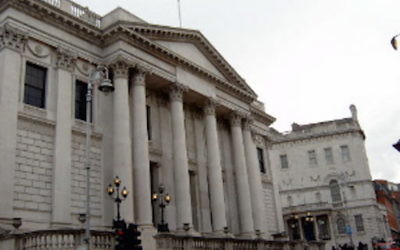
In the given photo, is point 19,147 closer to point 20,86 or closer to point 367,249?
point 20,86

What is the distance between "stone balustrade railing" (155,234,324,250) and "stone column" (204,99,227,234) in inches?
139

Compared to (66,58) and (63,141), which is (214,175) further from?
(66,58)

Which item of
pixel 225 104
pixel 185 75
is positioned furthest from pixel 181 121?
pixel 225 104

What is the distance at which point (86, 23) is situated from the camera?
2956 centimetres

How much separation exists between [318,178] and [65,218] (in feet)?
161

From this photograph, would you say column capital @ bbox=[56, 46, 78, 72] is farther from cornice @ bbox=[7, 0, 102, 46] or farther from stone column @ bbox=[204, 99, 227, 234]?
stone column @ bbox=[204, 99, 227, 234]

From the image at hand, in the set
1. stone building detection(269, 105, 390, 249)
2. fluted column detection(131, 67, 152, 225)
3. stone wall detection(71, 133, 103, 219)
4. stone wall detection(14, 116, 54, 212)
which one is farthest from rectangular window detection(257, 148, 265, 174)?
stone wall detection(14, 116, 54, 212)

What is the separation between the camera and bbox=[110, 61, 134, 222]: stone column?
27.5 m

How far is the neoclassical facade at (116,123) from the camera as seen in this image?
25.1 metres

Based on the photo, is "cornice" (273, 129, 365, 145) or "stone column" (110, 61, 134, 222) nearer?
"stone column" (110, 61, 134, 222)

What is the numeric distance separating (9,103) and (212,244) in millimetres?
13345

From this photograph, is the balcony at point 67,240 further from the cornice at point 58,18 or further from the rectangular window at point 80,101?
the cornice at point 58,18

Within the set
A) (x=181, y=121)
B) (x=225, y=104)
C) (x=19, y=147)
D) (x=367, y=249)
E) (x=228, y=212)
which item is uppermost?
(x=225, y=104)

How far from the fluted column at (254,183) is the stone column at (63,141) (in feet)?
59.7
